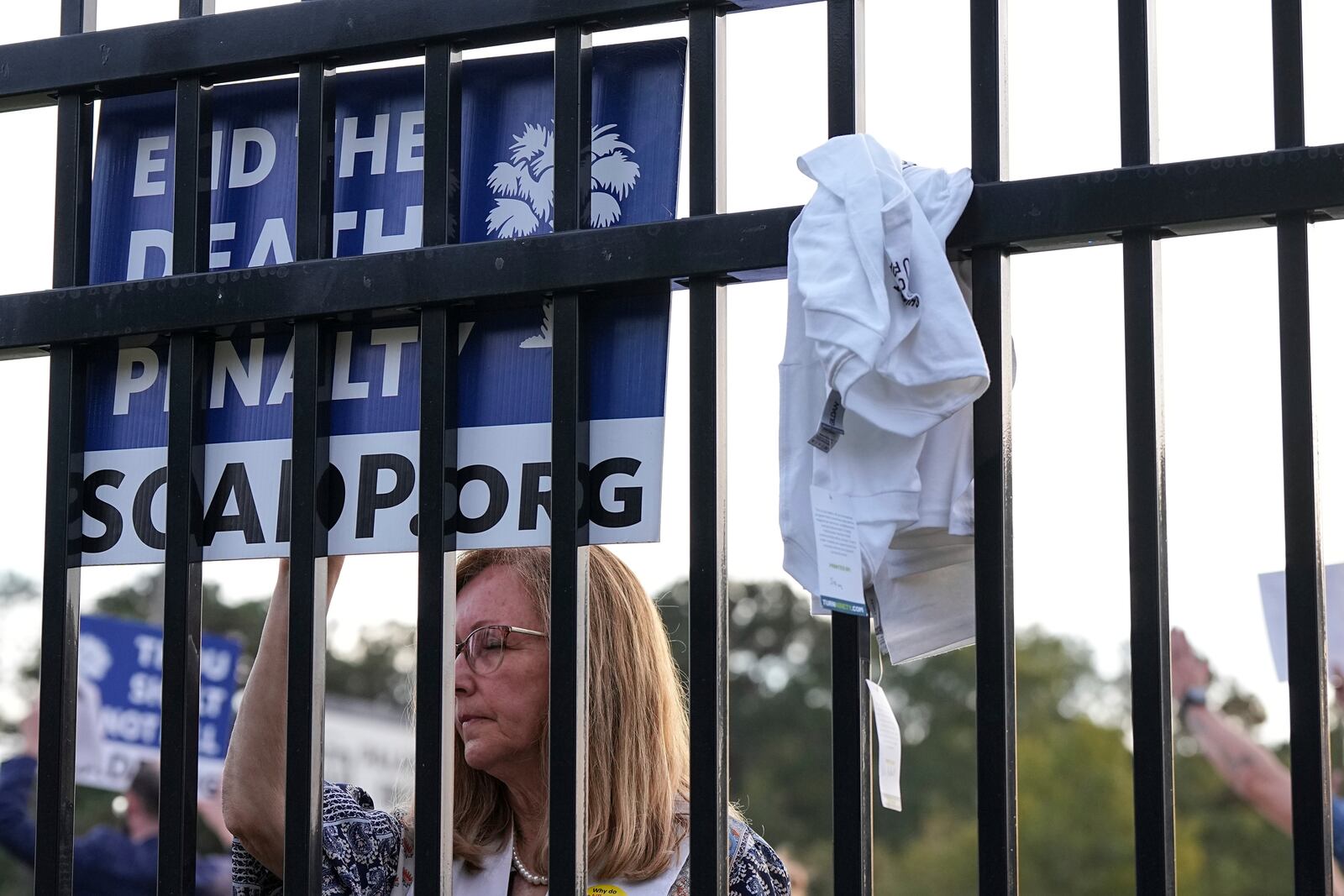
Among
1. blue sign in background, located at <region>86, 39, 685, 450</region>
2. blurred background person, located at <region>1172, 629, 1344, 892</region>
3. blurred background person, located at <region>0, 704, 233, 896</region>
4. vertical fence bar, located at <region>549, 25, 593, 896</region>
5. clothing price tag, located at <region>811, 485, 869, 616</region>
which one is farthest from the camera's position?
blurred background person, located at <region>0, 704, 233, 896</region>

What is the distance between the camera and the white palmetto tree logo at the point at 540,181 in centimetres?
208

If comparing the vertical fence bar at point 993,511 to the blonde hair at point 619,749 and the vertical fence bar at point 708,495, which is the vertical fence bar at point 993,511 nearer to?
the vertical fence bar at point 708,495

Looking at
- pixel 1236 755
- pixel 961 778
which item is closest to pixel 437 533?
pixel 1236 755

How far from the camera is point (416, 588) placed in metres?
2.03

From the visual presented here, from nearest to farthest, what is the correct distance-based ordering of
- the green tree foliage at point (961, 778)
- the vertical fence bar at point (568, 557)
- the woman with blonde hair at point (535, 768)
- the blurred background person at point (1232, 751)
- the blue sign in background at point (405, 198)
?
the vertical fence bar at point (568, 557) < the blue sign in background at point (405, 198) < the woman with blonde hair at point (535, 768) < the blurred background person at point (1232, 751) < the green tree foliage at point (961, 778)

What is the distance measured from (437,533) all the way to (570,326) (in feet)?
0.97

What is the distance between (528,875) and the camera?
2510 millimetres

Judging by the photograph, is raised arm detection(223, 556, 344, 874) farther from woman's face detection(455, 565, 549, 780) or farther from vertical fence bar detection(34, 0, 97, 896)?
woman's face detection(455, 565, 549, 780)

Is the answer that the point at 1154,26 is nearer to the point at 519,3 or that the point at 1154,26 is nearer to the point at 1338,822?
the point at 519,3

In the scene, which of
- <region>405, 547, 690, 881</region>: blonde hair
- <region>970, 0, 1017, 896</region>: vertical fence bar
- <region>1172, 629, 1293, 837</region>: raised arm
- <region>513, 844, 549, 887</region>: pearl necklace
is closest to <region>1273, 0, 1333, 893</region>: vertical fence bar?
<region>970, 0, 1017, 896</region>: vertical fence bar

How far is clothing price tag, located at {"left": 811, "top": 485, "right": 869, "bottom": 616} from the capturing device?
1804mm

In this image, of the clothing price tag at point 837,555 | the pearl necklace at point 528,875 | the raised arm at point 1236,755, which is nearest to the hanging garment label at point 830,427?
the clothing price tag at point 837,555

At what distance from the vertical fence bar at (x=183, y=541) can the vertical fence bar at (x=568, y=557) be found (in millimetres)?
490

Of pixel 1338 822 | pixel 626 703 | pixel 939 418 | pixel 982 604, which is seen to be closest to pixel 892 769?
pixel 982 604
